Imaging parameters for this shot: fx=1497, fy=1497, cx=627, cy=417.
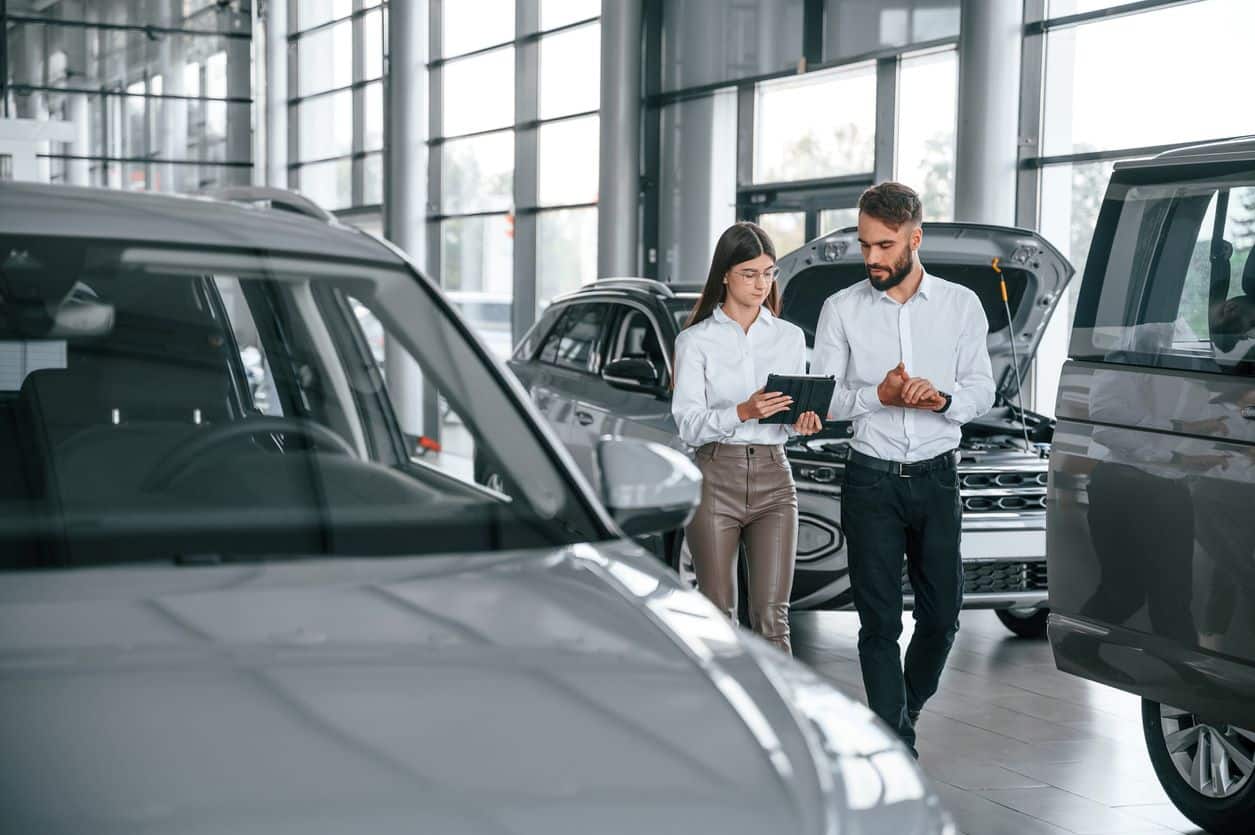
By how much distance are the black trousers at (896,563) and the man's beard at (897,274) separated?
0.55 m

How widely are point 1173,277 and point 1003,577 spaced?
257cm

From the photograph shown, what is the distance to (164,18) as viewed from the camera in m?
23.7

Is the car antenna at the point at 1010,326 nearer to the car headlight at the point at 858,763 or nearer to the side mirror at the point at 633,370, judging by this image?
the side mirror at the point at 633,370

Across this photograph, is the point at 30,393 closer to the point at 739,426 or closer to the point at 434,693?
the point at 434,693

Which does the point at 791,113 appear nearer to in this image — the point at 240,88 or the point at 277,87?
the point at 277,87

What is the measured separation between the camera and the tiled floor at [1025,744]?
14.7 ft

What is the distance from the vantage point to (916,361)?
175 inches

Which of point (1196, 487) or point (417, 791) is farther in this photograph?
point (1196, 487)

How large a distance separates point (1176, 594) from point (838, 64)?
9042mm

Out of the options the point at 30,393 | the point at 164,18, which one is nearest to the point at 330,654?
the point at 30,393

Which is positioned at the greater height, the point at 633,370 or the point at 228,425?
the point at 228,425

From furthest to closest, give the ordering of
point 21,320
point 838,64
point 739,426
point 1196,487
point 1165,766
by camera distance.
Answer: point 838,64 < point 739,426 < point 1165,766 < point 1196,487 < point 21,320

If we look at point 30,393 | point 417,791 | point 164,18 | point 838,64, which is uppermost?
point 164,18

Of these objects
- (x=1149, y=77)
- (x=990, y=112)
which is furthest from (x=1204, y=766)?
(x=990, y=112)
